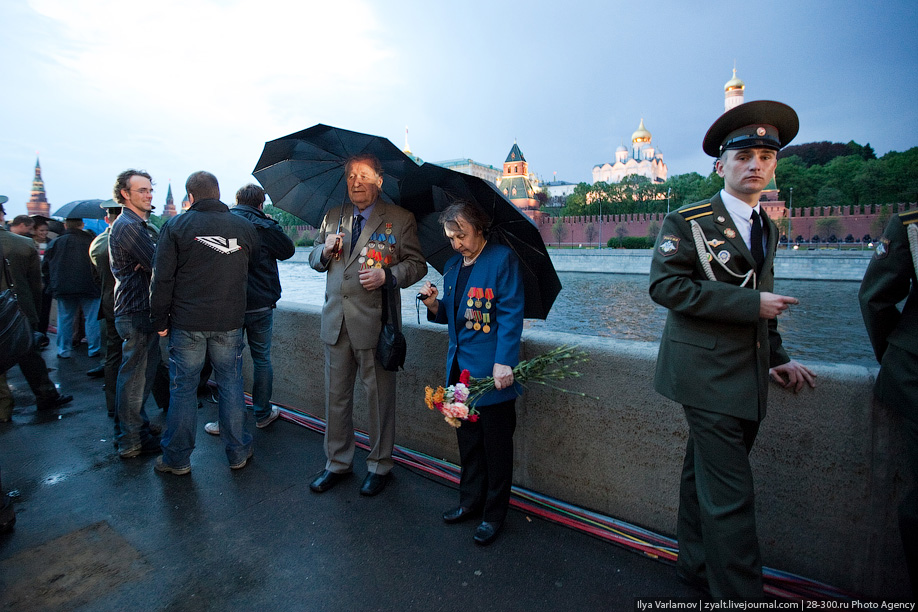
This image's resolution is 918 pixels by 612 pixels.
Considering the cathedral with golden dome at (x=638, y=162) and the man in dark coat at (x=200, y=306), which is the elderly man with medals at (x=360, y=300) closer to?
the man in dark coat at (x=200, y=306)

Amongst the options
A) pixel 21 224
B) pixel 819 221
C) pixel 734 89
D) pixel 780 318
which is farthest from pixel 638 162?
pixel 21 224

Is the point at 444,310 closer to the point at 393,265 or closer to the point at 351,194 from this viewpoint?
the point at 393,265

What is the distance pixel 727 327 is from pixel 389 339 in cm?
182

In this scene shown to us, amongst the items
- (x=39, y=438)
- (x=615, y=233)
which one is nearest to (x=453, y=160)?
(x=615, y=233)

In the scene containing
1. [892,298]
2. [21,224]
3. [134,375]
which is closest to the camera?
[892,298]

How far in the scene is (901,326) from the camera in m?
1.94

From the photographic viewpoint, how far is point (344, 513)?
10.0 ft

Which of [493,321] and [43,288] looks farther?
[43,288]

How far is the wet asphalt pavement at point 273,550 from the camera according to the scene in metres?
2.34

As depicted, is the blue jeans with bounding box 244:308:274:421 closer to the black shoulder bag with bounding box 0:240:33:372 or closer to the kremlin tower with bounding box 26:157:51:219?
the black shoulder bag with bounding box 0:240:33:372

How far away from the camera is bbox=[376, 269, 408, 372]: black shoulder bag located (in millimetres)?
3088

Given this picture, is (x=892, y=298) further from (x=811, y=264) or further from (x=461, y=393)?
(x=811, y=264)

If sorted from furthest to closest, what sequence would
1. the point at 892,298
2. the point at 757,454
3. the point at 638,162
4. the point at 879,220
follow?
the point at 638,162 < the point at 879,220 < the point at 757,454 < the point at 892,298

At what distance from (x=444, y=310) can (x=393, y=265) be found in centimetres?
51
